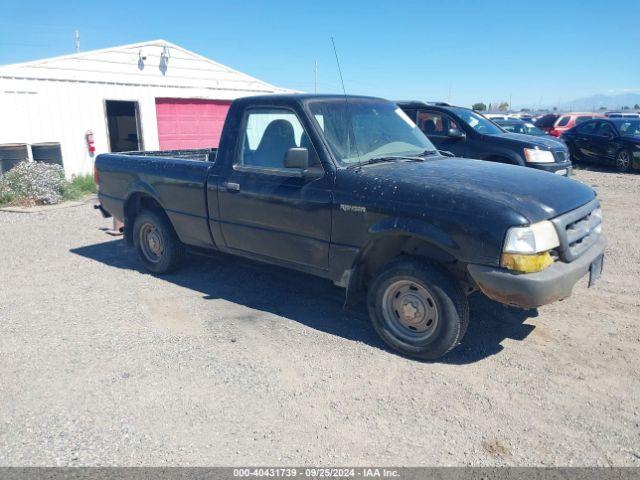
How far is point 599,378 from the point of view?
3.58 metres

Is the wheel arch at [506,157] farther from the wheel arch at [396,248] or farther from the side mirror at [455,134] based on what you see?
the wheel arch at [396,248]

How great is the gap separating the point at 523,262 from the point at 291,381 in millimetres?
1792

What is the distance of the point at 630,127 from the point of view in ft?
→ 51.1

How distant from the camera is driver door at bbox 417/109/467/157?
929 centimetres

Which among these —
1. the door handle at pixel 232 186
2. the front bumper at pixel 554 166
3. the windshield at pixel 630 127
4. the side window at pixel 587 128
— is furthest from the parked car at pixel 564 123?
the door handle at pixel 232 186

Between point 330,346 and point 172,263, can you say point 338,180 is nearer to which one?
point 330,346

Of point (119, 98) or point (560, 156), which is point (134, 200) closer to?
point (560, 156)

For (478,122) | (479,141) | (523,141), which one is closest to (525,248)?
(479,141)

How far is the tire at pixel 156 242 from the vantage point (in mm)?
5797

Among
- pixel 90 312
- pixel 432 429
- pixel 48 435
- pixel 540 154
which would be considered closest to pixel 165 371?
pixel 48 435

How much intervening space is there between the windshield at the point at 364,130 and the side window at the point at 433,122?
4.63 meters

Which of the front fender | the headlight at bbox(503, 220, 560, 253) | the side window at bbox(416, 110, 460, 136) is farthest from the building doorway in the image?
the headlight at bbox(503, 220, 560, 253)

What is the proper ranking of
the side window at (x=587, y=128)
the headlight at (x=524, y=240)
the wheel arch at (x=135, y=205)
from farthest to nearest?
the side window at (x=587, y=128) → the wheel arch at (x=135, y=205) → the headlight at (x=524, y=240)

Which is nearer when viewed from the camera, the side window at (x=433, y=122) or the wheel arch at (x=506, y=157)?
the wheel arch at (x=506, y=157)
